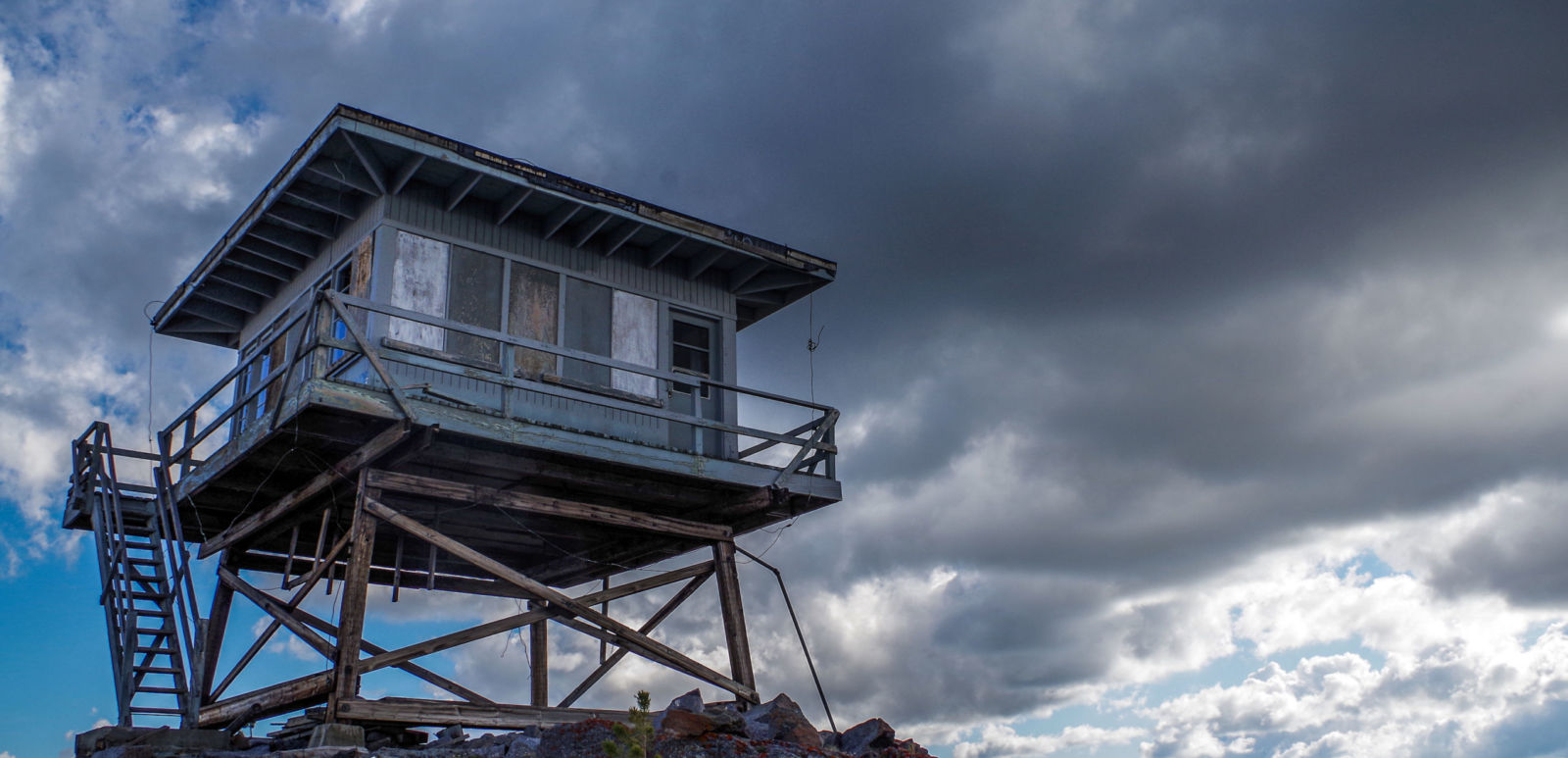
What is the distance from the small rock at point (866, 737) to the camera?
16109 millimetres

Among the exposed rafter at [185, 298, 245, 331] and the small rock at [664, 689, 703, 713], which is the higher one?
the exposed rafter at [185, 298, 245, 331]

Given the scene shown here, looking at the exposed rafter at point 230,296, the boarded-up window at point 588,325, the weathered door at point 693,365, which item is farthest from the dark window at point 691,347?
the exposed rafter at point 230,296

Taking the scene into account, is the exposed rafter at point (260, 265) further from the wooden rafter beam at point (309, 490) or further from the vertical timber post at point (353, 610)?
the vertical timber post at point (353, 610)

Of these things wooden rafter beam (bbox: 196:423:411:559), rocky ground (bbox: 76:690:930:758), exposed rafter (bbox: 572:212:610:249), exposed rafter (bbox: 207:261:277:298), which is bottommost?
rocky ground (bbox: 76:690:930:758)

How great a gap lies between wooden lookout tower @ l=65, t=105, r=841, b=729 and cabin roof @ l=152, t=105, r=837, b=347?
43 mm

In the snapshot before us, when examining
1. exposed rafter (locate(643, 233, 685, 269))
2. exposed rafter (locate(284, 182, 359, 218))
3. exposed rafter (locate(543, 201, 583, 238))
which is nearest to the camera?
exposed rafter (locate(284, 182, 359, 218))

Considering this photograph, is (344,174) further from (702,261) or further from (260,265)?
(702,261)

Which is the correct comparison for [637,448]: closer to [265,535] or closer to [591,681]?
[591,681]

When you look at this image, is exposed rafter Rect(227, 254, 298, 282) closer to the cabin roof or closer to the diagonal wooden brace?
the cabin roof

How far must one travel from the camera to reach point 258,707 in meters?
16.2

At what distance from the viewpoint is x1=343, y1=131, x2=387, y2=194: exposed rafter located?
643 inches

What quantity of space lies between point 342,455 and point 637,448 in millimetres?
3598

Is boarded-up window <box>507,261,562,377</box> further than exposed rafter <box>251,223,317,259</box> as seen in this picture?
No

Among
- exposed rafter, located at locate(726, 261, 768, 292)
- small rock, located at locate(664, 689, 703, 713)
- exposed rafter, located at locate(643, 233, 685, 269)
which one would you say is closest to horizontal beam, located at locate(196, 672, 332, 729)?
small rock, located at locate(664, 689, 703, 713)
